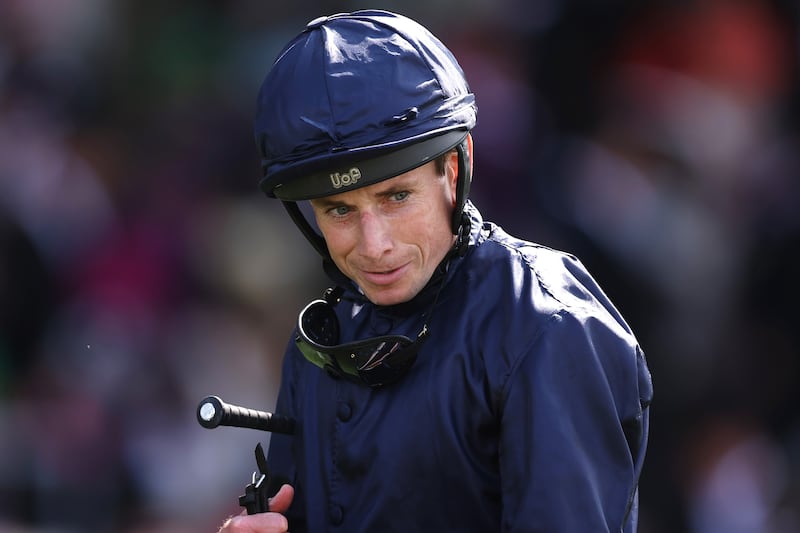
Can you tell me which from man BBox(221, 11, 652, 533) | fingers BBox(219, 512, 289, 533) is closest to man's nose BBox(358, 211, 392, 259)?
man BBox(221, 11, 652, 533)

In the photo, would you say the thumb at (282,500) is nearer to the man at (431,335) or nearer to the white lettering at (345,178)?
the man at (431,335)

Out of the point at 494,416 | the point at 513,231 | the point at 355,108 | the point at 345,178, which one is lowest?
the point at 513,231

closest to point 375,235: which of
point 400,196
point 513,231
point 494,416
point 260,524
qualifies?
point 400,196

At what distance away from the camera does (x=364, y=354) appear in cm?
238

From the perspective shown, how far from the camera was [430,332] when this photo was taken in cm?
240

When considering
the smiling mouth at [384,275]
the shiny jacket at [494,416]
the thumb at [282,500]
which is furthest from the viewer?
the thumb at [282,500]

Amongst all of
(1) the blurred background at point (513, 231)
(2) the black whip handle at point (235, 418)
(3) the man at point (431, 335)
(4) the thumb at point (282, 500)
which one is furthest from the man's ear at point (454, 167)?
(1) the blurred background at point (513, 231)

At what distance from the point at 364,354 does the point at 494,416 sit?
10.9 inches

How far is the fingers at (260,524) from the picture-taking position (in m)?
2.42

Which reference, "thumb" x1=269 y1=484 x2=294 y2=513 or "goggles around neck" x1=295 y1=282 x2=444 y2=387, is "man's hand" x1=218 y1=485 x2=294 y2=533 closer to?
"thumb" x1=269 y1=484 x2=294 y2=513

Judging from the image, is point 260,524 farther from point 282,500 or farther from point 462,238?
point 462,238

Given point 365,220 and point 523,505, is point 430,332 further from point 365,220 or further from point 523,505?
point 523,505

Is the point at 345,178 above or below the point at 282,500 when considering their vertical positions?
above

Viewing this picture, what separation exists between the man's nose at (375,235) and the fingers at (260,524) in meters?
0.53
